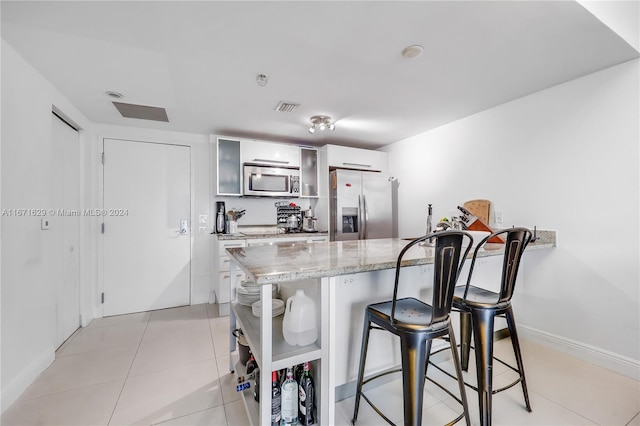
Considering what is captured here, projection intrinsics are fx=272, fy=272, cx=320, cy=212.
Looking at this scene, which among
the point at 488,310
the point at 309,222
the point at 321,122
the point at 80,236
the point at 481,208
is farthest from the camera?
the point at 309,222

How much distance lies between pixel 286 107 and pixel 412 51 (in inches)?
52.0

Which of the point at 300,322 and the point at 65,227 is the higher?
the point at 65,227

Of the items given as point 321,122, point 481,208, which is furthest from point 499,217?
point 321,122

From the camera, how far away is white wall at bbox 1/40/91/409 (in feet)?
5.52

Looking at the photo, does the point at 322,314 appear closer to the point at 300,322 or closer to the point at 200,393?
the point at 300,322

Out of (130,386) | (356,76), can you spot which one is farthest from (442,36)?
(130,386)

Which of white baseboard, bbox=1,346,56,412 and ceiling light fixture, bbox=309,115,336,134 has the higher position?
ceiling light fixture, bbox=309,115,336,134

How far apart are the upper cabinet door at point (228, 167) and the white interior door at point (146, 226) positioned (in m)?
0.47

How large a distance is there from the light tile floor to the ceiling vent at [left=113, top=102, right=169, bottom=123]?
228 cm

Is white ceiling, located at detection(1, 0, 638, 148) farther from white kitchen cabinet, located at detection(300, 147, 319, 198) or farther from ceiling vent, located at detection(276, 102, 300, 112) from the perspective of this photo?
white kitchen cabinet, located at detection(300, 147, 319, 198)

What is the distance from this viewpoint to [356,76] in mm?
2164

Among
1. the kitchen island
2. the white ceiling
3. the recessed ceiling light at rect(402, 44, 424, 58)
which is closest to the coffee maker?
the white ceiling

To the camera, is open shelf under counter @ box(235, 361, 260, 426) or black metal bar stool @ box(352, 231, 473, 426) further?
open shelf under counter @ box(235, 361, 260, 426)

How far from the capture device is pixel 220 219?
3572 millimetres
